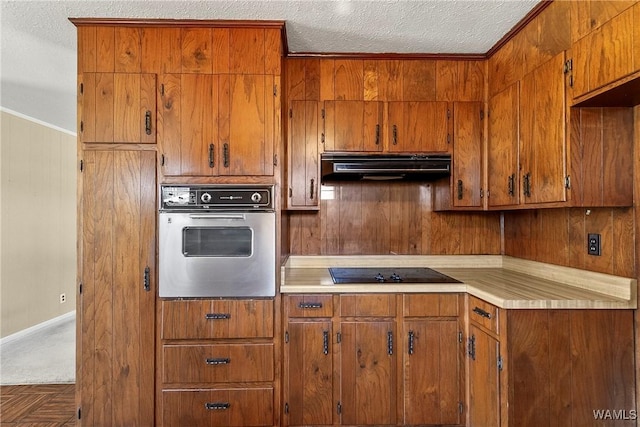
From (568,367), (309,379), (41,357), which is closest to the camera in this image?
(568,367)

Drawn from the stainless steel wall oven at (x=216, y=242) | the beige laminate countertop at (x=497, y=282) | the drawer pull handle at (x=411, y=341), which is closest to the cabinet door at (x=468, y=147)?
the beige laminate countertop at (x=497, y=282)

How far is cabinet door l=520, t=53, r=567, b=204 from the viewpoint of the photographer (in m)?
1.83

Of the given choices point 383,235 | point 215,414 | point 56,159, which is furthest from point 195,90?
point 56,159

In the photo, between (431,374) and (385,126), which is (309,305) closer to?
(431,374)

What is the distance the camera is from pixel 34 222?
4.06 metres

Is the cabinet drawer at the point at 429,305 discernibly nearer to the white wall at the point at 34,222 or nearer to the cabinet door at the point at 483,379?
the cabinet door at the point at 483,379

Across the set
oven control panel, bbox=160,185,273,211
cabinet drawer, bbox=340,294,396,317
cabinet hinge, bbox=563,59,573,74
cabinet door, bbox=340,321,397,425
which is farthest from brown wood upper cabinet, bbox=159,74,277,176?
cabinet hinge, bbox=563,59,573,74

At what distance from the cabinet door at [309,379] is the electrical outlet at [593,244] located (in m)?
1.63

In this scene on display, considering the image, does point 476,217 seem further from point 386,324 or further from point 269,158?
point 269,158

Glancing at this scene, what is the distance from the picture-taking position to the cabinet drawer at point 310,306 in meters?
2.19

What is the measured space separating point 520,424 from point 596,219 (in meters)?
1.19

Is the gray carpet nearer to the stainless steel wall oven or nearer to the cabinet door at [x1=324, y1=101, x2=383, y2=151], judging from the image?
the stainless steel wall oven

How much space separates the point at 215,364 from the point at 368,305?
101 centimetres

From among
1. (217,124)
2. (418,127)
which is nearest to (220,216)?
(217,124)
